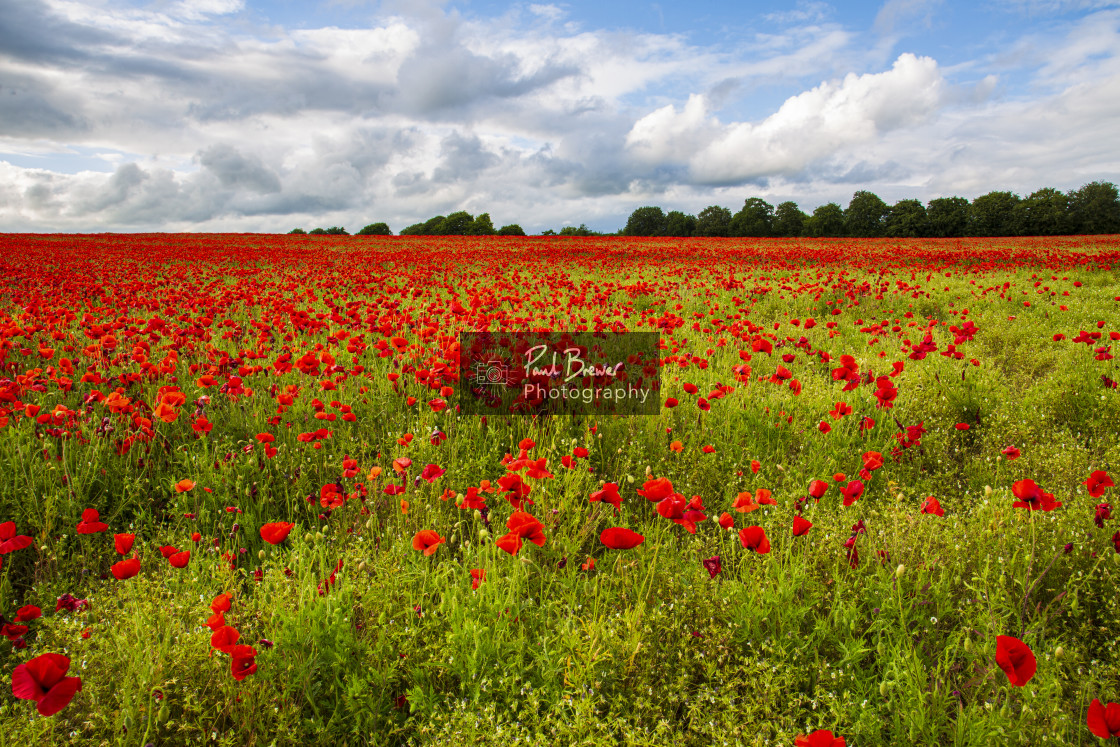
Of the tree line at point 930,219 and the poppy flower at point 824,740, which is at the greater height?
the tree line at point 930,219

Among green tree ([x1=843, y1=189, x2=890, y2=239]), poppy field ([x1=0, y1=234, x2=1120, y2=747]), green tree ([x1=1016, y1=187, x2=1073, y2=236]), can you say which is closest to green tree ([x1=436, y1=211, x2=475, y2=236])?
green tree ([x1=843, y1=189, x2=890, y2=239])

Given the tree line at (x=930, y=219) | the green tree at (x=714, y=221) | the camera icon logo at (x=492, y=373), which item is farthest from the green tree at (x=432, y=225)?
the camera icon logo at (x=492, y=373)

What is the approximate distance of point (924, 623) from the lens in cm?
209

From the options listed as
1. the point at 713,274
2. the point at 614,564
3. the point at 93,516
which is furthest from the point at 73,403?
the point at 713,274

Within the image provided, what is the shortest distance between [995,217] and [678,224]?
33403mm

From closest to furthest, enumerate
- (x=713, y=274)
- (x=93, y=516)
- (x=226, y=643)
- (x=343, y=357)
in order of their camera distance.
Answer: (x=226, y=643) → (x=93, y=516) → (x=343, y=357) → (x=713, y=274)

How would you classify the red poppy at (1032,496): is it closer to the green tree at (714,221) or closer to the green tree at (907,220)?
the green tree at (907,220)

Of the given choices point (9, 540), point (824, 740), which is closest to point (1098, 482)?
point (824, 740)

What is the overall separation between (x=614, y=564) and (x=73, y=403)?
13.2 ft

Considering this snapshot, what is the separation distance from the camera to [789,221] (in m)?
64.2

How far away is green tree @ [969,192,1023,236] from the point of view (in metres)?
54.6

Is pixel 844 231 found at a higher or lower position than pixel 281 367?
higher

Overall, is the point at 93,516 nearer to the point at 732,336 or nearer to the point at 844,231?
the point at 732,336

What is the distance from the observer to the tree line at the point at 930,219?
5331cm
